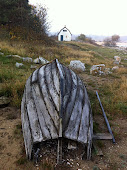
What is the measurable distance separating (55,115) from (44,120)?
243mm

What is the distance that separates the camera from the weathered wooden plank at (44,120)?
2.62 meters

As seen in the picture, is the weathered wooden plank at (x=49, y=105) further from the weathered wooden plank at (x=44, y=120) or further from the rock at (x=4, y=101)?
the rock at (x=4, y=101)

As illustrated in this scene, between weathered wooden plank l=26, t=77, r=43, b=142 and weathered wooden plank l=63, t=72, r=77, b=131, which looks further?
weathered wooden plank l=63, t=72, r=77, b=131

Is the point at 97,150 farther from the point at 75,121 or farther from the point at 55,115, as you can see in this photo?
the point at 55,115

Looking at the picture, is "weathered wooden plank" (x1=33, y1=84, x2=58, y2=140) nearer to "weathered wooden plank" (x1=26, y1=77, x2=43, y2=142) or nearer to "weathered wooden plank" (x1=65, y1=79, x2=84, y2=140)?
"weathered wooden plank" (x1=26, y1=77, x2=43, y2=142)

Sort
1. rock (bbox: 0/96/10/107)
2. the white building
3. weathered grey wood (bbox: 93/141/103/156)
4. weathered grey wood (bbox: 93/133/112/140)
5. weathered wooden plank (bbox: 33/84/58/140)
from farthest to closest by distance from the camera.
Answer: the white building
rock (bbox: 0/96/10/107)
weathered grey wood (bbox: 93/133/112/140)
weathered grey wood (bbox: 93/141/103/156)
weathered wooden plank (bbox: 33/84/58/140)

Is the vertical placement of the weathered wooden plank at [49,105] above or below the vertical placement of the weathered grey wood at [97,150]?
above

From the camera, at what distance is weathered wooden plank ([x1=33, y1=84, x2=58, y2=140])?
262cm

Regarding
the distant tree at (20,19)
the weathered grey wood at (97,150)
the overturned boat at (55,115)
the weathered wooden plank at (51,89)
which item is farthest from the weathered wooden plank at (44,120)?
the distant tree at (20,19)

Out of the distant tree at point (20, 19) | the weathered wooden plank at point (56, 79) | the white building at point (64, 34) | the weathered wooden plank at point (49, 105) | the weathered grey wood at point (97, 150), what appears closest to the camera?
the weathered wooden plank at point (49, 105)

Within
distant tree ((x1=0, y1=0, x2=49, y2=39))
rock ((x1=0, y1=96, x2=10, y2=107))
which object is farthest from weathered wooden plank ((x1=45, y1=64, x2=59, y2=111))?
distant tree ((x1=0, y1=0, x2=49, y2=39))

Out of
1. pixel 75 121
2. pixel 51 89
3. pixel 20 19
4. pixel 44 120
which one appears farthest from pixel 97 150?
pixel 20 19

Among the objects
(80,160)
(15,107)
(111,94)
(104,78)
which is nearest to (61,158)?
(80,160)

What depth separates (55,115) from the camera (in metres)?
2.80
